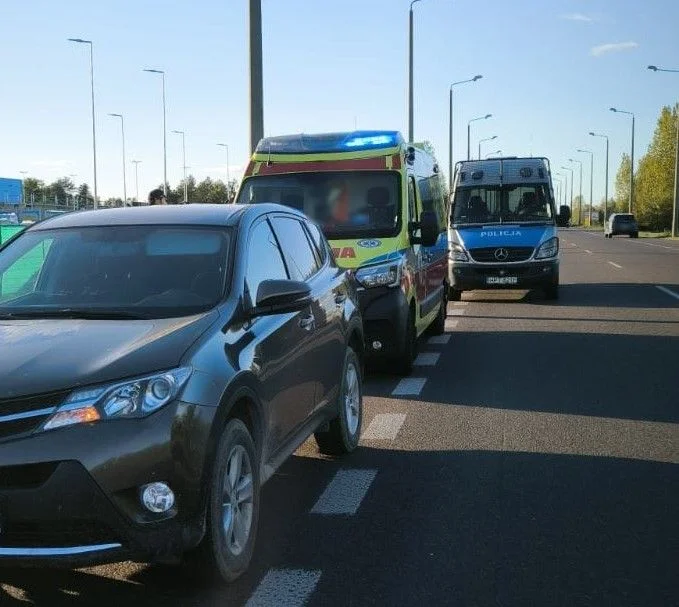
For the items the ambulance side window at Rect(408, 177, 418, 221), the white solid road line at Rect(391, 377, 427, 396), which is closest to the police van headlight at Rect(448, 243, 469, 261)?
the ambulance side window at Rect(408, 177, 418, 221)

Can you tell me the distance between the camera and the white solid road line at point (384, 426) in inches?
273

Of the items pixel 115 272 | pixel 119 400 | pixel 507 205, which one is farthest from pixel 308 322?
pixel 507 205

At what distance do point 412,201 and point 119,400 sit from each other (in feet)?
22.3

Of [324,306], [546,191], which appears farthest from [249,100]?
[324,306]

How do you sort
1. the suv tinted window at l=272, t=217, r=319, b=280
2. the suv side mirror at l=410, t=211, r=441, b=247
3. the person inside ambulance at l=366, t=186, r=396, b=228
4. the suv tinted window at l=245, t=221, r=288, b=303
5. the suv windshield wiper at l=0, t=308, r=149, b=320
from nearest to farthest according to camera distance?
1. the suv windshield wiper at l=0, t=308, r=149, b=320
2. the suv tinted window at l=245, t=221, r=288, b=303
3. the suv tinted window at l=272, t=217, r=319, b=280
4. the suv side mirror at l=410, t=211, r=441, b=247
5. the person inside ambulance at l=366, t=186, r=396, b=228

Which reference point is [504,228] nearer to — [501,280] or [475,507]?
[501,280]

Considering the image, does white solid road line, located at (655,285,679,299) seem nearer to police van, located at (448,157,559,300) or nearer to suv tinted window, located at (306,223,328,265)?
police van, located at (448,157,559,300)

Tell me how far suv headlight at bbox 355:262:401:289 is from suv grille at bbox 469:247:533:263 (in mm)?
8305

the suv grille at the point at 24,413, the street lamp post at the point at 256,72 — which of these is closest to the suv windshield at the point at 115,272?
the suv grille at the point at 24,413

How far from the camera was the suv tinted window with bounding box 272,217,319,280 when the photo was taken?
5547 mm

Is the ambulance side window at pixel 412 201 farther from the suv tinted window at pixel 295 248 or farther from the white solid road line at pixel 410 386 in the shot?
the suv tinted window at pixel 295 248

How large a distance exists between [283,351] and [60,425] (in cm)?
151

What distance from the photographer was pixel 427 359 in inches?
419

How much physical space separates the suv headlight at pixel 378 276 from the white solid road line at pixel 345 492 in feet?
10.6
